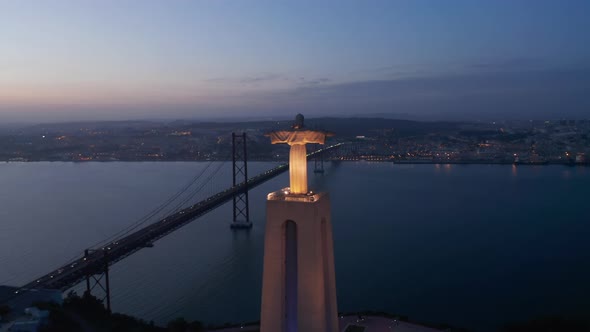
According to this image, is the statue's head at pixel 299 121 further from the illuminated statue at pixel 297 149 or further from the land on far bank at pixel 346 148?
the land on far bank at pixel 346 148

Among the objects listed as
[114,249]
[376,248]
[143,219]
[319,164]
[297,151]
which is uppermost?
[297,151]

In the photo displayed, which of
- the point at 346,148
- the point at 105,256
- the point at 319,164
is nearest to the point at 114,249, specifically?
→ the point at 105,256

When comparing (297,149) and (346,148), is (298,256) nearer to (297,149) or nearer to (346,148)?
(297,149)

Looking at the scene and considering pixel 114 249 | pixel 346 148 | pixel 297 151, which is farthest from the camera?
pixel 346 148

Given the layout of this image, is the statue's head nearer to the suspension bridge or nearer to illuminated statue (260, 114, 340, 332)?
illuminated statue (260, 114, 340, 332)

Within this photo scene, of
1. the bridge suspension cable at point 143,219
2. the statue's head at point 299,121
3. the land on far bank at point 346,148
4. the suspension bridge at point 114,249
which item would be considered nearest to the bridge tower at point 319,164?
the land on far bank at point 346,148

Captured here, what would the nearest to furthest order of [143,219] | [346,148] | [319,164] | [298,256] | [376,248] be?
1. [298,256]
2. [376,248]
3. [143,219]
4. [319,164]
5. [346,148]

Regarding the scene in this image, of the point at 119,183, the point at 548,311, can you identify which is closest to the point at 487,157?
the point at 119,183

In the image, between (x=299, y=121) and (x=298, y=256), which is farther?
(x=299, y=121)
